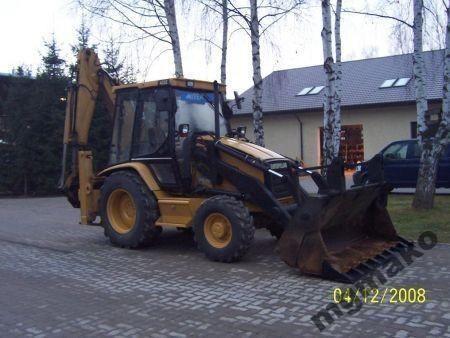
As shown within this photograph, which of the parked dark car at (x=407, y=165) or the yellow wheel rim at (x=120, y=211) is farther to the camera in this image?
the parked dark car at (x=407, y=165)

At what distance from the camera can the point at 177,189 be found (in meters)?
8.70

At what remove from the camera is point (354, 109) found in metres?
26.7

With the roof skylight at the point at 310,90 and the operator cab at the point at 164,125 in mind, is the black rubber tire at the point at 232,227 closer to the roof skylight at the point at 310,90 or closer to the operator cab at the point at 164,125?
the operator cab at the point at 164,125

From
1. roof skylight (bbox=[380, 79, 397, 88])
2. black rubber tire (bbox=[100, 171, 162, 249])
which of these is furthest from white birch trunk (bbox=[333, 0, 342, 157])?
roof skylight (bbox=[380, 79, 397, 88])

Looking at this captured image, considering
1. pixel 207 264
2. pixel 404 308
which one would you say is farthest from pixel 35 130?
pixel 404 308

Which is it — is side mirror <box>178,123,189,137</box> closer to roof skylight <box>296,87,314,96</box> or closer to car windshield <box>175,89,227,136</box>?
car windshield <box>175,89,227,136</box>

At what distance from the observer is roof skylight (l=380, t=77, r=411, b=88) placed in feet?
86.2

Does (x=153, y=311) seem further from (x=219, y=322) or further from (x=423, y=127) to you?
(x=423, y=127)

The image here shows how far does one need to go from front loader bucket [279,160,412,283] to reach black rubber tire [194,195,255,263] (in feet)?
2.26

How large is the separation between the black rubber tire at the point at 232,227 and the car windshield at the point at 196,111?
1.51m

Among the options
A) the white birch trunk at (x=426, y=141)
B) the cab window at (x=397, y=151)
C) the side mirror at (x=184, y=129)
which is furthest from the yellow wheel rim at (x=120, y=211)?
the cab window at (x=397, y=151)

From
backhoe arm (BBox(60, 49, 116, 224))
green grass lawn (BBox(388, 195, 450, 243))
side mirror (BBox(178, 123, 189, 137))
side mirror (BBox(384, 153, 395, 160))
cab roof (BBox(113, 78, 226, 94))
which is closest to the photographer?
side mirror (BBox(178, 123, 189, 137))

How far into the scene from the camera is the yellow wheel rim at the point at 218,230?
7.66 metres

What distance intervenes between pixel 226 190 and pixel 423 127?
20.6 ft
